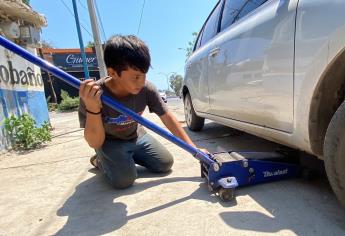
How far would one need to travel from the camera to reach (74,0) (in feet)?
30.3

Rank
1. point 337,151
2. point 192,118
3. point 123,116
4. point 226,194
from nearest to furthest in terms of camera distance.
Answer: point 337,151 < point 226,194 < point 123,116 < point 192,118

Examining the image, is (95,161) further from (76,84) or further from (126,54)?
(126,54)

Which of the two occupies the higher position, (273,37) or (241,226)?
(273,37)

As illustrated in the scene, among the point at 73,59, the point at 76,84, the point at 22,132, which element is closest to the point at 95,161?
the point at 76,84

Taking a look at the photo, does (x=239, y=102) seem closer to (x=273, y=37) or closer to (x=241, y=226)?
(x=273, y=37)

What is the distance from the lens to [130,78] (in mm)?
1858

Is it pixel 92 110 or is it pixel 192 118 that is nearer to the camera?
pixel 92 110

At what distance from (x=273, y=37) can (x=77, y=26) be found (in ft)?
30.0

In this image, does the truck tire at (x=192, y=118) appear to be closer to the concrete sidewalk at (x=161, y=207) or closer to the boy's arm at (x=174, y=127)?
the concrete sidewalk at (x=161, y=207)

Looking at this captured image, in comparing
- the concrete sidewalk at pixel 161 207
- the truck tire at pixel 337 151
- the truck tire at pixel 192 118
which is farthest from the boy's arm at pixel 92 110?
the truck tire at pixel 192 118

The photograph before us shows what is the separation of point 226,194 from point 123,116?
2.99 ft

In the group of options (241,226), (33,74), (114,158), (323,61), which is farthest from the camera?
(33,74)

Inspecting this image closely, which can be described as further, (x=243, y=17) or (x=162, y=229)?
(x=243, y=17)

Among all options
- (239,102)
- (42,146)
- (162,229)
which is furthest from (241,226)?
(42,146)
